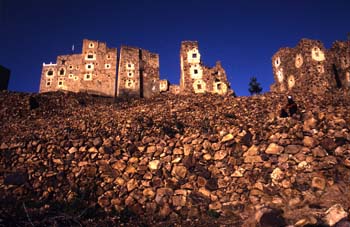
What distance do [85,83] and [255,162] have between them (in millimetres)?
48777

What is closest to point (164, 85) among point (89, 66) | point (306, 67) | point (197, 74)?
point (89, 66)

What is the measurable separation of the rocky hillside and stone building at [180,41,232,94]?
24.7 m

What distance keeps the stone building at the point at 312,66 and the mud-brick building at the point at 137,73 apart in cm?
2687

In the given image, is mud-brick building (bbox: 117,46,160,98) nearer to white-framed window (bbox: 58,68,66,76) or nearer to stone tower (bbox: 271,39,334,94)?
white-framed window (bbox: 58,68,66,76)

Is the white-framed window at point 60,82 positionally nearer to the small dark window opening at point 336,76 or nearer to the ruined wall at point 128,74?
the ruined wall at point 128,74

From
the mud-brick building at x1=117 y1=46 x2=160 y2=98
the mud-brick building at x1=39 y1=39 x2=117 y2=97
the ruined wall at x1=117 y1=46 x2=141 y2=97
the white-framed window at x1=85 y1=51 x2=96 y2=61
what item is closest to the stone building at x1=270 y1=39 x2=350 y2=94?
the mud-brick building at x1=117 y1=46 x2=160 y2=98

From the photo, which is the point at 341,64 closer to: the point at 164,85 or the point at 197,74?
the point at 197,74

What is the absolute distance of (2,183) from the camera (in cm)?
1173

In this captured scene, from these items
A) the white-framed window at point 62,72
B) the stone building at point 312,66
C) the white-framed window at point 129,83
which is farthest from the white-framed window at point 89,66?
the stone building at point 312,66

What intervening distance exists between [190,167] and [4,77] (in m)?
40.2

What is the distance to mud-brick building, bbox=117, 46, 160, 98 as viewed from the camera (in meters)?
52.9

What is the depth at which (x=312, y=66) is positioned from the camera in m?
31.1

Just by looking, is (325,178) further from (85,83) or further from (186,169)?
(85,83)

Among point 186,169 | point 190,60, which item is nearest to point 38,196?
point 186,169
